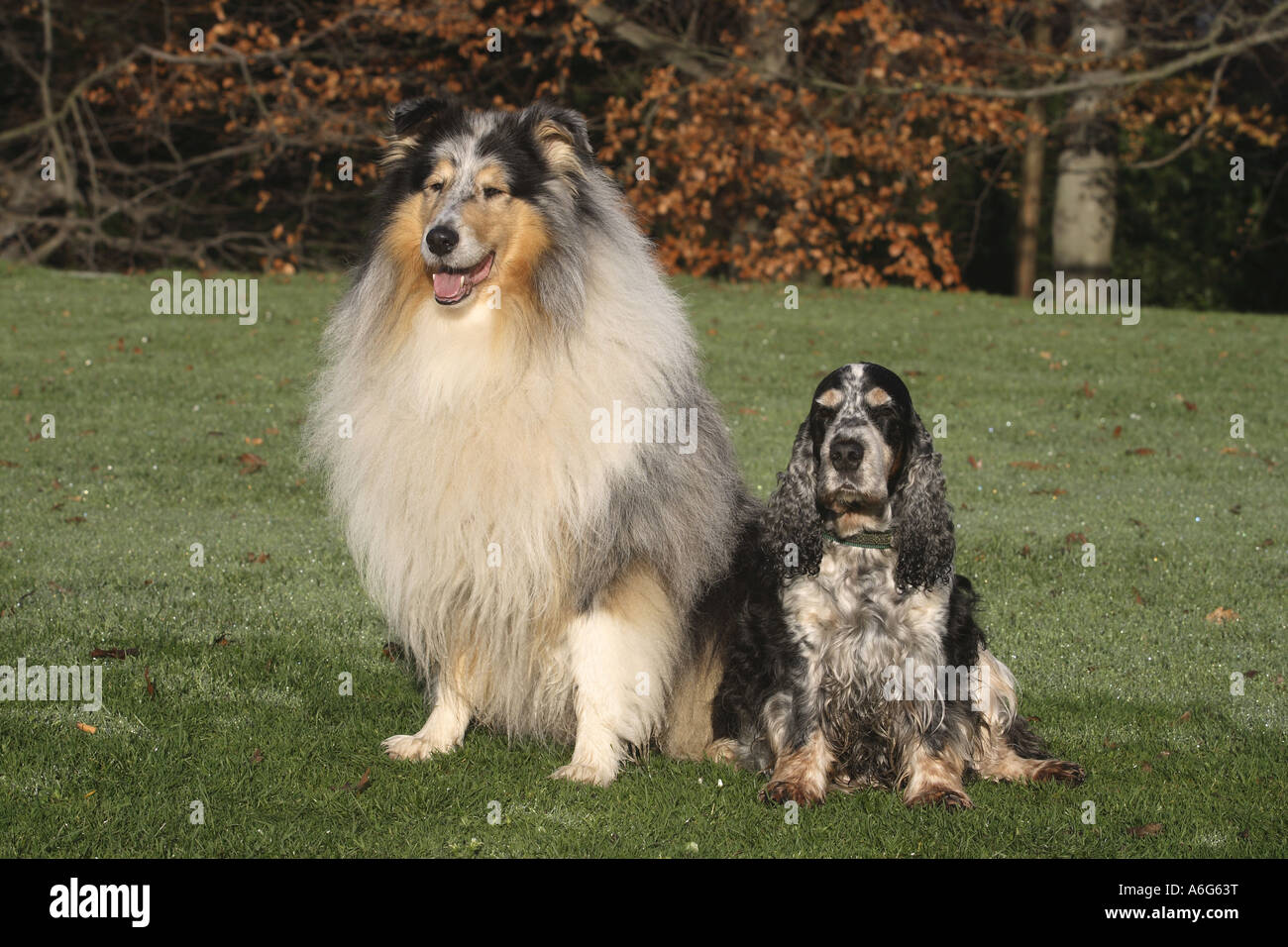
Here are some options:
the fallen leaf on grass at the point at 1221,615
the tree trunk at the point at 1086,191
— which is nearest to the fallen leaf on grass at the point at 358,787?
the fallen leaf on grass at the point at 1221,615

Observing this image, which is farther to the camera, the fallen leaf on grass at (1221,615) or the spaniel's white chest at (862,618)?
the fallen leaf on grass at (1221,615)

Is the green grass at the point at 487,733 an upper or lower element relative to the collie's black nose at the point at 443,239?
lower

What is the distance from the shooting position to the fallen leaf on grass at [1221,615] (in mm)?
6867

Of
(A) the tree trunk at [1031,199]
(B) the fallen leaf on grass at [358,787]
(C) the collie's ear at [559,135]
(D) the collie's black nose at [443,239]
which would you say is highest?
(A) the tree trunk at [1031,199]

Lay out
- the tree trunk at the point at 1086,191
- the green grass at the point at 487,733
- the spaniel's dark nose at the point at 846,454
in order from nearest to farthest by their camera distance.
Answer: the green grass at the point at 487,733 < the spaniel's dark nose at the point at 846,454 < the tree trunk at the point at 1086,191

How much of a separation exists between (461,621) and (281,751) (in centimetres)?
90

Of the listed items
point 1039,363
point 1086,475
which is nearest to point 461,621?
point 1086,475

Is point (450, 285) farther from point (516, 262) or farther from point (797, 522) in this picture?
point (797, 522)

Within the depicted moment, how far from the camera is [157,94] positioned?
19281mm

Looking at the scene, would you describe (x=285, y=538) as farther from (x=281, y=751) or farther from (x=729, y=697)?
(x=729, y=697)

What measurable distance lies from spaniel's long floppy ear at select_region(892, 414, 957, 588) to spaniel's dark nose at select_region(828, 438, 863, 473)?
234mm

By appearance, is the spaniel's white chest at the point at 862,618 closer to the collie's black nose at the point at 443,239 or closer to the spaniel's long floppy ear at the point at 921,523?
the spaniel's long floppy ear at the point at 921,523

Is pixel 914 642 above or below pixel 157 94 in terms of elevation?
below

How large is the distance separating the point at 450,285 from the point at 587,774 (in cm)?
177
